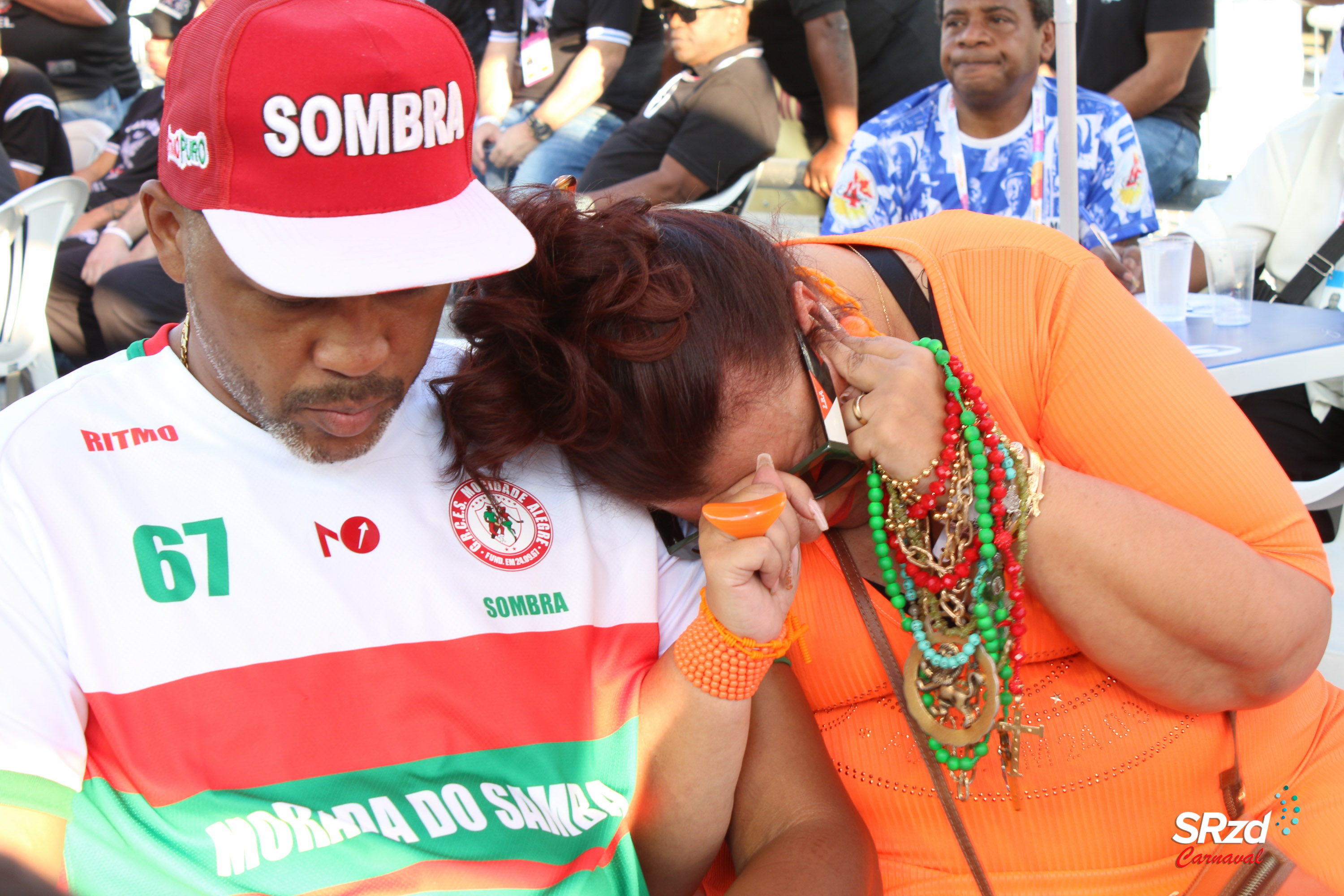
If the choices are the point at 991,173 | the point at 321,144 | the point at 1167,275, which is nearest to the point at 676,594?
the point at 321,144

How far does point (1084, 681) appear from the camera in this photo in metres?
1.54

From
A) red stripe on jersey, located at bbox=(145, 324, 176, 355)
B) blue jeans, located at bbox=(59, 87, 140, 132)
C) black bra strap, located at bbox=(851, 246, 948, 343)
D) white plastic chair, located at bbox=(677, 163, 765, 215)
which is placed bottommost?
white plastic chair, located at bbox=(677, 163, 765, 215)

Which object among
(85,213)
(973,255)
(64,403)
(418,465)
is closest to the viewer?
(64,403)

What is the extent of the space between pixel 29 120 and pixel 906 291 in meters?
5.62

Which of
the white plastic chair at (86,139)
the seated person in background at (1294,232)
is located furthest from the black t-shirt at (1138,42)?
the white plastic chair at (86,139)

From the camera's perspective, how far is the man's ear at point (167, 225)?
1.31 m

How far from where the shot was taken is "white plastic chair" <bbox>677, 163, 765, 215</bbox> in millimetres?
4672

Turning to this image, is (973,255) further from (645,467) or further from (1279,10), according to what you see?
(1279,10)

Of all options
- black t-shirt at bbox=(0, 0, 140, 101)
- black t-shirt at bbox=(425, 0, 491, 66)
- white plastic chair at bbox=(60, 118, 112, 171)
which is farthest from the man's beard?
white plastic chair at bbox=(60, 118, 112, 171)

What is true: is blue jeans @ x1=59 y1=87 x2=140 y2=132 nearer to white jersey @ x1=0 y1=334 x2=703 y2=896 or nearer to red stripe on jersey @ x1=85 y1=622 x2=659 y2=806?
white jersey @ x1=0 y1=334 x2=703 y2=896

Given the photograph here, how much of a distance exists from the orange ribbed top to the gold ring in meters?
0.22

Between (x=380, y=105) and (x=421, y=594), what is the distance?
0.63 m

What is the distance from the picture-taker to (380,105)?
3.97ft

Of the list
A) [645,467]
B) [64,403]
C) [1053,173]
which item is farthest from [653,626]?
[1053,173]
